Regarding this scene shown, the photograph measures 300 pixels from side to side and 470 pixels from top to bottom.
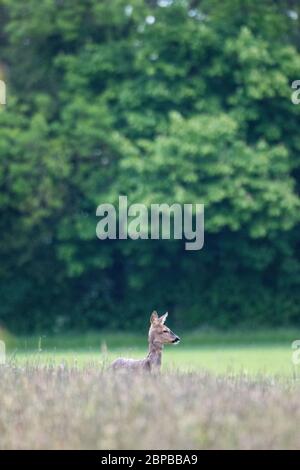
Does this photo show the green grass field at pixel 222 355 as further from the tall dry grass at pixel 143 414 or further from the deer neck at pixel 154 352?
the tall dry grass at pixel 143 414

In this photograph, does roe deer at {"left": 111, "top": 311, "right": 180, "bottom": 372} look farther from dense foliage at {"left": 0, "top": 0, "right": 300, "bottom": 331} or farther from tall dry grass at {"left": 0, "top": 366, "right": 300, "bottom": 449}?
dense foliage at {"left": 0, "top": 0, "right": 300, "bottom": 331}

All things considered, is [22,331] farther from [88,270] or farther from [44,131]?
[44,131]

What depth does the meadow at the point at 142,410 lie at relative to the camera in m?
9.60

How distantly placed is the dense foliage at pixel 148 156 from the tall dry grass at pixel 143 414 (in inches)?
843

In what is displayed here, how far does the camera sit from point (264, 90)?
34594 mm

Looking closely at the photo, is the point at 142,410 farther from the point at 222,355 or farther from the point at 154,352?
the point at 222,355

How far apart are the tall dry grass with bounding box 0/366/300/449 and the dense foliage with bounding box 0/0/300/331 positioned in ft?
70.3

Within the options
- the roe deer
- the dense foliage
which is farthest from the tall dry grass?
the dense foliage

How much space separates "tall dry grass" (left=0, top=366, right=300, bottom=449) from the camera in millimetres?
9578

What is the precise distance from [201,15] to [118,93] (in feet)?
12.1

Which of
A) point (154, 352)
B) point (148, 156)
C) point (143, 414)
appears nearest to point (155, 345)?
point (154, 352)

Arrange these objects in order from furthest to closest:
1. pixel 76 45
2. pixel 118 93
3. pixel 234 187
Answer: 1. pixel 76 45
2. pixel 118 93
3. pixel 234 187

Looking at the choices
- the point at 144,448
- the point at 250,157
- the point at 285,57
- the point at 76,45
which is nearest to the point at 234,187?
the point at 250,157

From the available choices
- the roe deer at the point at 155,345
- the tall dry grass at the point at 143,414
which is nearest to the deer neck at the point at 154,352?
the roe deer at the point at 155,345
